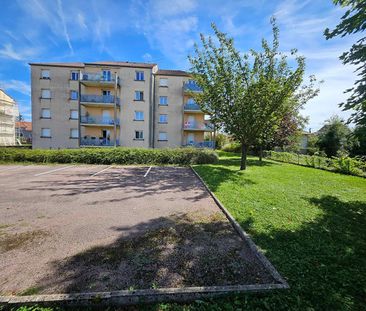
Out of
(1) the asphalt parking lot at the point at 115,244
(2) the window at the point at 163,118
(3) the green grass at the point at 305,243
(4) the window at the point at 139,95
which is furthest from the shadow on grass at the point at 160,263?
(4) the window at the point at 139,95

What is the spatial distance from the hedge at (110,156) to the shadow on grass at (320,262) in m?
12.2

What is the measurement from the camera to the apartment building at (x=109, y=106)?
82.8 feet

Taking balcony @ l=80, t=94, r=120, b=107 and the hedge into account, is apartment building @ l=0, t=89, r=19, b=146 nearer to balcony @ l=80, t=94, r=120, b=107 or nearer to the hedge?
balcony @ l=80, t=94, r=120, b=107

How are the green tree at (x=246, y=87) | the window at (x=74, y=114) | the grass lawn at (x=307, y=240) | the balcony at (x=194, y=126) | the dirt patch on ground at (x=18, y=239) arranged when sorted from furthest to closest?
the balcony at (x=194, y=126)
the window at (x=74, y=114)
the green tree at (x=246, y=87)
the dirt patch on ground at (x=18, y=239)
the grass lawn at (x=307, y=240)

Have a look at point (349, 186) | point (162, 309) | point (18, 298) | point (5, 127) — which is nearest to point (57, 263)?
point (18, 298)

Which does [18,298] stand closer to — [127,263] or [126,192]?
[127,263]

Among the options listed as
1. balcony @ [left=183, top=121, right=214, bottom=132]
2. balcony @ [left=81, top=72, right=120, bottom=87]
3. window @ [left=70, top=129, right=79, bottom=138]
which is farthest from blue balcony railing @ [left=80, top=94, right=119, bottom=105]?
balcony @ [left=183, top=121, right=214, bottom=132]

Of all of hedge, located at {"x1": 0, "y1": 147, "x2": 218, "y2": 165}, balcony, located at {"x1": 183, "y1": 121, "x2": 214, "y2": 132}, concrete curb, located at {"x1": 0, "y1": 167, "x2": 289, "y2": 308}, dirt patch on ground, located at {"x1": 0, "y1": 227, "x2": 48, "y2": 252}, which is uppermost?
balcony, located at {"x1": 183, "y1": 121, "x2": 214, "y2": 132}

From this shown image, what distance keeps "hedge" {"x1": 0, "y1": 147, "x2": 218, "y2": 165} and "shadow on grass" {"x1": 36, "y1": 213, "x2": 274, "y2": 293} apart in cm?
1271

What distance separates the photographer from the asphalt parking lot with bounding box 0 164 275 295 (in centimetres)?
300

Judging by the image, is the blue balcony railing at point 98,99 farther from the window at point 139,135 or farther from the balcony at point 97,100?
the window at point 139,135

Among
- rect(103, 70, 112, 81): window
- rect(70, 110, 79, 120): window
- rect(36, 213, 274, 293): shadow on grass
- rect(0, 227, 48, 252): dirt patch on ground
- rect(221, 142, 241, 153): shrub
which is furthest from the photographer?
rect(221, 142, 241, 153): shrub

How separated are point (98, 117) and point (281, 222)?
999 inches

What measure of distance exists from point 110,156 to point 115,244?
557 inches
